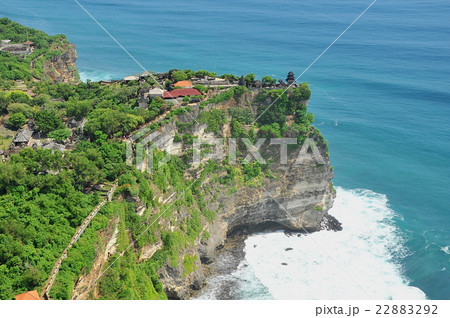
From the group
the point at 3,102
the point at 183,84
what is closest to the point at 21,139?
the point at 3,102

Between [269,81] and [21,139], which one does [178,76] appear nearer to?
[269,81]

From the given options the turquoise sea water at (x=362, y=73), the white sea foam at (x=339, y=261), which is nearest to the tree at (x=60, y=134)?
the white sea foam at (x=339, y=261)

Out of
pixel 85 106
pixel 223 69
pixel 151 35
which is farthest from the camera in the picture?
pixel 151 35

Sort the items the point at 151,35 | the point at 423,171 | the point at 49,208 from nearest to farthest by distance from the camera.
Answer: the point at 49,208, the point at 423,171, the point at 151,35

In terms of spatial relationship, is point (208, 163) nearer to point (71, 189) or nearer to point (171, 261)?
point (171, 261)

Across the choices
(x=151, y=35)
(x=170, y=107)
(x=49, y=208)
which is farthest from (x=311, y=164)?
(x=151, y=35)

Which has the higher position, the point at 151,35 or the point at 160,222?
the point at 151,35
